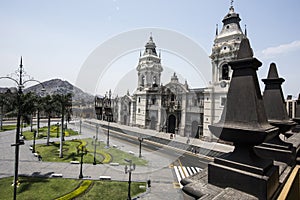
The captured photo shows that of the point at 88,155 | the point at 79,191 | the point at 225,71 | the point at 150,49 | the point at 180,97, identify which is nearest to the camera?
the point at 79,191

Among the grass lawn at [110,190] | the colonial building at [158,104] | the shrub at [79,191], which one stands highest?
the colonial building at [158,104]

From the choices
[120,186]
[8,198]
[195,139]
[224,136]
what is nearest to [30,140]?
[8,198]

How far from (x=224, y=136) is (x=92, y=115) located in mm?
80898

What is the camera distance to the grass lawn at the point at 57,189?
13547 mm

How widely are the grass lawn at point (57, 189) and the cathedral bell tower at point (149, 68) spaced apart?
35088 mm

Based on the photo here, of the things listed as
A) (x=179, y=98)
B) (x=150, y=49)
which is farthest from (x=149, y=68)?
(x=179, y=98)

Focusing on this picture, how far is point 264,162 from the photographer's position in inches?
108

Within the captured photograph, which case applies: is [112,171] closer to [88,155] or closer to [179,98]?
[88,155]

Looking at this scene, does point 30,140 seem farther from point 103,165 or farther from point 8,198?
point 8,198

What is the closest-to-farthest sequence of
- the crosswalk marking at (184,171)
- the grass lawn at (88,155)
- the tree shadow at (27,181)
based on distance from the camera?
1. the tree shadow at (27,181)
2. the crosswalk marking at (184,171)
3. the grass lawn at (88,155)

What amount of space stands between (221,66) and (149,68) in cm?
2121

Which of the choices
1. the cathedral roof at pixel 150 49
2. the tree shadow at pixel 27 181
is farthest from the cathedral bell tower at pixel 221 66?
the tree shadow at pixel 27 181

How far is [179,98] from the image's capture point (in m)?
40.1

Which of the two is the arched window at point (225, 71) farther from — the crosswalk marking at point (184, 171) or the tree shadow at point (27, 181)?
the tree shadow at point (27, 181)
